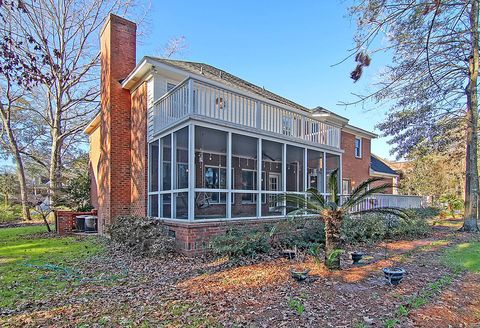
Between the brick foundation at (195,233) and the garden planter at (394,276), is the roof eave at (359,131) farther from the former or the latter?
the garden planter at (394,276)

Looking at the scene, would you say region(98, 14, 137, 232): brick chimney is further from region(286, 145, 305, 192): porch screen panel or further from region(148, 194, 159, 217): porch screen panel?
region(286, 145, 305, 192): porch screen panel

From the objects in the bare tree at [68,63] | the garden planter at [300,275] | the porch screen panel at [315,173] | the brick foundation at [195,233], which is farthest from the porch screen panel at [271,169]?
the bare tree at [68,63]

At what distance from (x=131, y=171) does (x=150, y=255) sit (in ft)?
17.3

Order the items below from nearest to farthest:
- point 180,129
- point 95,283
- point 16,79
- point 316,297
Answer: point 316,297 < point 16,79 < point 95,283 < point 180,129

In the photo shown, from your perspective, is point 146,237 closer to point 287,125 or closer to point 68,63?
point 287,125

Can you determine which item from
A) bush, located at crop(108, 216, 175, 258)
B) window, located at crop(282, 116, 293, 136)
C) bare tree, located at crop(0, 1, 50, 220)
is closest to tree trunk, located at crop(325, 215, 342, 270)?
bush, located at crop(108, 216, 175, 258)

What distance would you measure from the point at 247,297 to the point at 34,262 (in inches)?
247

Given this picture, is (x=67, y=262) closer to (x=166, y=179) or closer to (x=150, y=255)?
(x=150, y=255)

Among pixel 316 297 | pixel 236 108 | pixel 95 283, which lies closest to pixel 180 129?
pixel 236 108

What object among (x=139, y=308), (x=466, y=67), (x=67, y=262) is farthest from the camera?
(x=466, y=67)

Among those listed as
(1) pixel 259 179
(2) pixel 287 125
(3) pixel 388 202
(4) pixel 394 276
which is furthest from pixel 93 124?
(3) pixel 388 202

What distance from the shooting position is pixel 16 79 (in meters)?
5.41

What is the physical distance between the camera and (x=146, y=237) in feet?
27.5

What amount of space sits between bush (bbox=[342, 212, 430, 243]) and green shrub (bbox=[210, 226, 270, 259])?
3.00 m
